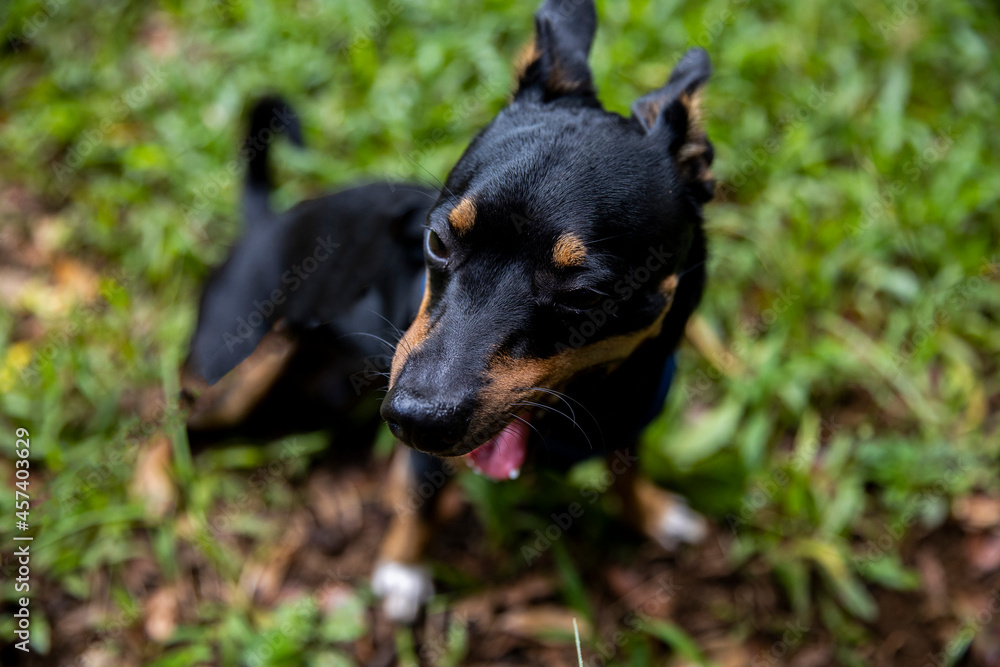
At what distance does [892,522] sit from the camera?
3209mm

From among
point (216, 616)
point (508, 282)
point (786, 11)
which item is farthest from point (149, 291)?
point (786, 11)

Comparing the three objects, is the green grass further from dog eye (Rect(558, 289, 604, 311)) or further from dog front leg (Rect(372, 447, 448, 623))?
dog eye (Rect(558, 289, 604, 311))

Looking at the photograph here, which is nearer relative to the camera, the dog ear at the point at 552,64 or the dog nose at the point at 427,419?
the dog nose at the point at 427,419

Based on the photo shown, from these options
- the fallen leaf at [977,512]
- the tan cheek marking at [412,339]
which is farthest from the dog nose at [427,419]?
the fallen leaf at [977,512]

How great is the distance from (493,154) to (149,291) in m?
2.57

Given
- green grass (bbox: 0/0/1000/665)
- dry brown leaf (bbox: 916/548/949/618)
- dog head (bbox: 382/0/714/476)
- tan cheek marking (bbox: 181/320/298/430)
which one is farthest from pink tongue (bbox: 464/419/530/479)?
dry brown leaf (bbox: 916/548/949/618)

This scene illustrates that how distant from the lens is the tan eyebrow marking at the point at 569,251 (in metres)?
1.99

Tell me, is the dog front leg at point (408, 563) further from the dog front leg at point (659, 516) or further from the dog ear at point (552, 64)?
the dog ear at point (552, 64)

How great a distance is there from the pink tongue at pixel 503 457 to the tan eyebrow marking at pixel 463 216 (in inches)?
31.0

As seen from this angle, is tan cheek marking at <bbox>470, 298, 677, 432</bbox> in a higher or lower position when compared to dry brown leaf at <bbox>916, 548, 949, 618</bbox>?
higher

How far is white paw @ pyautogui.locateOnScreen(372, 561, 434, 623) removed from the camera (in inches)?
119

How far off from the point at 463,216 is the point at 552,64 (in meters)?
0.74

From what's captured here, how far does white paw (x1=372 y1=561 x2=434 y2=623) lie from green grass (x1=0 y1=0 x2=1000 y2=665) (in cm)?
14

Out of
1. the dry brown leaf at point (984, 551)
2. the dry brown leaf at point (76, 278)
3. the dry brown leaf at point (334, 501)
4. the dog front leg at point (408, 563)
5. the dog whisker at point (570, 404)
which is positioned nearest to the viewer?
the dog whisker at point (570, 404)
